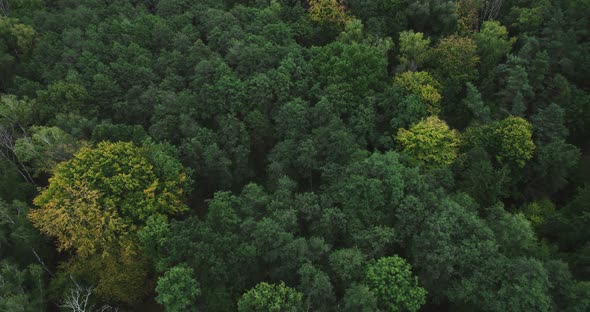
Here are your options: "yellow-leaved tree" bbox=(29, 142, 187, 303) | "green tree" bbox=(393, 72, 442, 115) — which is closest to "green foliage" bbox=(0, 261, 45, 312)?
"yellow-leaved tree" bbox=(29, 142, 187, 303)

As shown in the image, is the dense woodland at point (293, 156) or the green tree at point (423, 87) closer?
the dense woodland at point (293, 156)

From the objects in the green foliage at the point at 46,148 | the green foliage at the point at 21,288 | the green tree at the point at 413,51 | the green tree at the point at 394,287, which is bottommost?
the green foliage at the point at 21,288

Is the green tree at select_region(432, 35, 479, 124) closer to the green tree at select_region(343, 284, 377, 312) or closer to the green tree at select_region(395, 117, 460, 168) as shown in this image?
the green tree at select_region(395, 117, 460, 168)

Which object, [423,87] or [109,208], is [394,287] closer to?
[109,208]

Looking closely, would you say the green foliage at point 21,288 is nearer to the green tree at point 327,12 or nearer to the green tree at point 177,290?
the green tree at point 177,290

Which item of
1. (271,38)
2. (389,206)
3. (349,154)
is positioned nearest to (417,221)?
(389,206)

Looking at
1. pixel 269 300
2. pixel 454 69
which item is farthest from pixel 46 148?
pixel 454 69

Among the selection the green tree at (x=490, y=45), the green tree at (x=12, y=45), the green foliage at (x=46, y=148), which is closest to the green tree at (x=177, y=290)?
the green foliage at (x=46, y=148)
